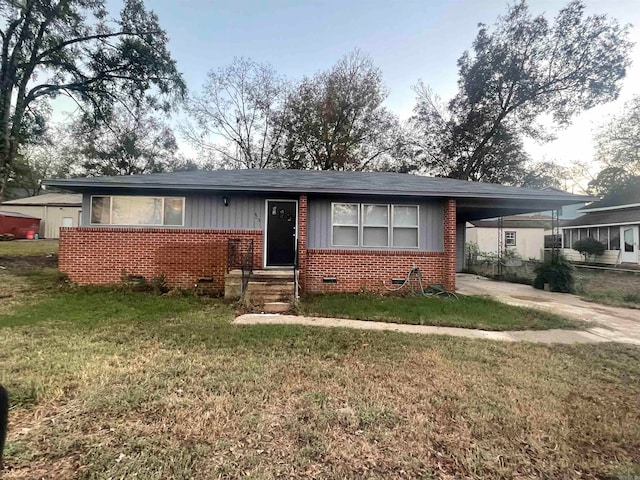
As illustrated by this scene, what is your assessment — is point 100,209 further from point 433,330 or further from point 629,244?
point 629,244

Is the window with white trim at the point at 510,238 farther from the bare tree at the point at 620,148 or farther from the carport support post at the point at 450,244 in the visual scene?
the carport support post at the point at 450,244

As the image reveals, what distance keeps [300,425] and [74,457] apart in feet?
5.07

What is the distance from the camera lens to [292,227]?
9.05 m

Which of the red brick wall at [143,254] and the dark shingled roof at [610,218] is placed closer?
the red brick wall at [143,254]

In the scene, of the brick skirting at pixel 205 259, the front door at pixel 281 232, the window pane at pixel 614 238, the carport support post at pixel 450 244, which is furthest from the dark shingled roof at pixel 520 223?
the front door at pixel 281 232

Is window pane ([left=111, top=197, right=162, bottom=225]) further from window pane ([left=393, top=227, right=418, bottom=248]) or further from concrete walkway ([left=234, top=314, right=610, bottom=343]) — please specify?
window pane ([left=393, top=227, right=418, bottom=248])

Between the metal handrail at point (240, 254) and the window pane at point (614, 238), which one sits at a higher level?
the window pane at point (614, 238)

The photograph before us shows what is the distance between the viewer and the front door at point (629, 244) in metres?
16.7

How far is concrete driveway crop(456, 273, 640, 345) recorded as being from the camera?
5.54 m

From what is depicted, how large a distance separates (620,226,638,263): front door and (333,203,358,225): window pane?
17263 millimetres

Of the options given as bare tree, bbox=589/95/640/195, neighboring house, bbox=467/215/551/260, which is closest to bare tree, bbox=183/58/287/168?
neighboring house, bbox=467/215/551/260

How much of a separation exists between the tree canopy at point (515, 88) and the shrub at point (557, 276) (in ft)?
45.5

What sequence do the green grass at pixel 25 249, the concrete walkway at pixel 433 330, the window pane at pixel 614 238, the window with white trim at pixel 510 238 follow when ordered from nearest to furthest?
the concrete walkway at pixel 433 330
the green grass at pixel 25 249
the window pane at pixel 614 238
the window with white trim at pixel 510 238

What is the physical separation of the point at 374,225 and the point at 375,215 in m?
0.28
